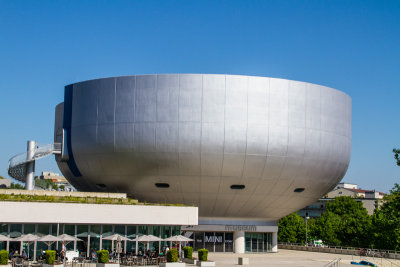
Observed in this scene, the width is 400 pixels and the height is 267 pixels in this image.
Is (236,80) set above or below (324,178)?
above

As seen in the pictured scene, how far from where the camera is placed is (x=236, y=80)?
39.6 m

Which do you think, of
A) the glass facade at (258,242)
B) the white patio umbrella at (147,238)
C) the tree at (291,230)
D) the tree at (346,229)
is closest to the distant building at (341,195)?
the tree at (346,229)

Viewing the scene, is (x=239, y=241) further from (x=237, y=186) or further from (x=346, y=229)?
(x=346, y=229)

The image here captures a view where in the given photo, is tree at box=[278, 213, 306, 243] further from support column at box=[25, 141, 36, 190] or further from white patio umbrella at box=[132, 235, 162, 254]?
white patio umbrella at box=[132, 235, 162, 254]

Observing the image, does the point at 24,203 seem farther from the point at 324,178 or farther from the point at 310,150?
the point at 324,178

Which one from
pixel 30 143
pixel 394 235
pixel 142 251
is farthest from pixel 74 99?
pixel 394 235

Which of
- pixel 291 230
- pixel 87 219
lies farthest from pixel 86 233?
pixel 291 230

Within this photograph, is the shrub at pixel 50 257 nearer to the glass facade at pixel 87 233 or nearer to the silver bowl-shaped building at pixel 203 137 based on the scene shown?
the glass facade at pixel 87 233

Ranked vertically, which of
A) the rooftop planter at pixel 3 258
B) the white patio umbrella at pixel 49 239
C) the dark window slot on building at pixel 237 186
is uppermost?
the dark window slot on building at pixel 237 186

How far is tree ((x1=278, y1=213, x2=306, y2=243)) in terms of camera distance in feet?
265

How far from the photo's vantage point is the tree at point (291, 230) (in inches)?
3179

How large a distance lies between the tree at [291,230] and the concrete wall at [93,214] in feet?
153

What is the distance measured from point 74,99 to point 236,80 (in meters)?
13.4

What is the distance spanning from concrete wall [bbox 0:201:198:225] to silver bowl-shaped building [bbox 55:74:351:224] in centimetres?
440
